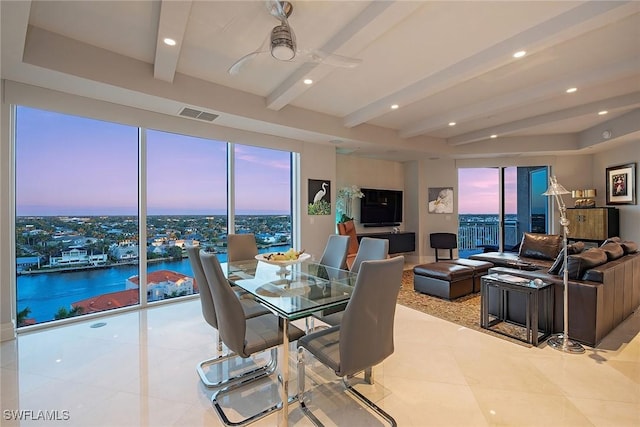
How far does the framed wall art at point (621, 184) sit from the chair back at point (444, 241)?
3.05 metres

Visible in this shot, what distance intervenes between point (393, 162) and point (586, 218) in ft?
13.6

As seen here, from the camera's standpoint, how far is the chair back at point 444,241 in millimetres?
7062

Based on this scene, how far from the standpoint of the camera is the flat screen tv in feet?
22.2

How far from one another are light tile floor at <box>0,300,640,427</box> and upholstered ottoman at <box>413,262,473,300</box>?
1.15 m

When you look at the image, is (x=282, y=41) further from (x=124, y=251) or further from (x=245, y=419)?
(x=124, y=251)

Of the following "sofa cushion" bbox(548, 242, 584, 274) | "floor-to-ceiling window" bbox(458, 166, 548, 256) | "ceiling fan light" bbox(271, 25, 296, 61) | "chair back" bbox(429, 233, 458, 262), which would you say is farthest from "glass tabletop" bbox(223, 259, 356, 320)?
"floor-to-ceiling window" bbox(458, 166, 548, 256)

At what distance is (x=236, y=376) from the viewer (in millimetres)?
2342

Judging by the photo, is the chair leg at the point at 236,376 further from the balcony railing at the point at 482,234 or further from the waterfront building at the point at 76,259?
the balcony railing at the point at 482,234

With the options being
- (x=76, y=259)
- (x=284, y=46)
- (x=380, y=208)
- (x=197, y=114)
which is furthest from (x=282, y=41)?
(x=380, y=208)

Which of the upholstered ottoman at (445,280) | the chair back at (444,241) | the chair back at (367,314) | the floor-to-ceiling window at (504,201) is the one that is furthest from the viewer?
the floor-to-ceiling window at (504,201)

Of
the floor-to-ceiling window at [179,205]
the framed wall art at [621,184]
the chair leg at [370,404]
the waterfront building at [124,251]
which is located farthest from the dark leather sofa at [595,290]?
the waterfront building at [124,251]

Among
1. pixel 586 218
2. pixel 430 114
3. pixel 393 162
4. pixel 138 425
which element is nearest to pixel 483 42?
pixel 430 114

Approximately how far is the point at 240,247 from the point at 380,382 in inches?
89.3

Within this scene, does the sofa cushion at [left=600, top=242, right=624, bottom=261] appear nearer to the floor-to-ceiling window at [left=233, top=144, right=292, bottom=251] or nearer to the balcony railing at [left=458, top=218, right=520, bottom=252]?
the balcony railing at [left=458, top=218, right=520, bottom=252]
